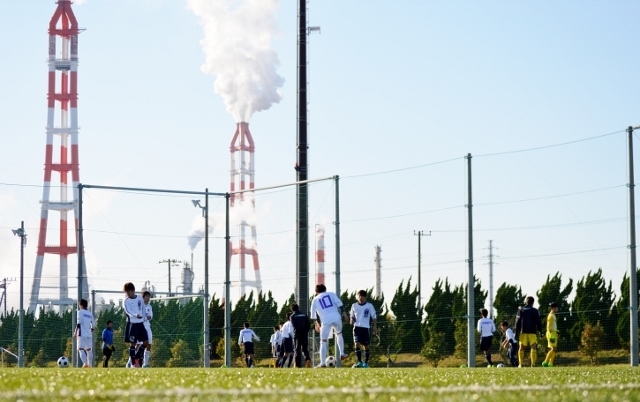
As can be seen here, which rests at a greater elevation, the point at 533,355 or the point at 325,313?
the point at 325,313

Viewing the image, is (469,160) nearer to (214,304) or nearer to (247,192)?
(247,192)

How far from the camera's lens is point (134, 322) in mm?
21734

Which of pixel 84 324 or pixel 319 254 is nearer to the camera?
pixel 84 324

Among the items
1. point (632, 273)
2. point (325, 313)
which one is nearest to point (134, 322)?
point (325, 313)

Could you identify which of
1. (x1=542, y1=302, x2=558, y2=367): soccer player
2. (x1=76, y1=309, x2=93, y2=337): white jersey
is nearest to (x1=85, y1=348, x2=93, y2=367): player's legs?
(x1=76, y1=309, x2=93, y2=337): white jersey

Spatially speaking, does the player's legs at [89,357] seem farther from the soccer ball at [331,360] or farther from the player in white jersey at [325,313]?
the player in white jersey at [325,313]

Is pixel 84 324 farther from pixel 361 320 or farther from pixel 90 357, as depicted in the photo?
pixel 361 320

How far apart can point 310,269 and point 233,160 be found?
64117 millimetres

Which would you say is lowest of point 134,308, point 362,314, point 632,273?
point 362,314

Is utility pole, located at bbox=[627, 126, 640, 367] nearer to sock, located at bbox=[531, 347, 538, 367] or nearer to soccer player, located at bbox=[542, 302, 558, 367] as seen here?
soccer player, located at bbox=[542, 302, 558, 367]

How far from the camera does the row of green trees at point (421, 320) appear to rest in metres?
33.7

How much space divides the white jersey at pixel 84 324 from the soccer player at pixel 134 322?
3.50m

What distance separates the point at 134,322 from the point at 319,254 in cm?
628

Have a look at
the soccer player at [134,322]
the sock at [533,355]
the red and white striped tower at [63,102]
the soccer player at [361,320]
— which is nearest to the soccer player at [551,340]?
the sock at [533,355]
